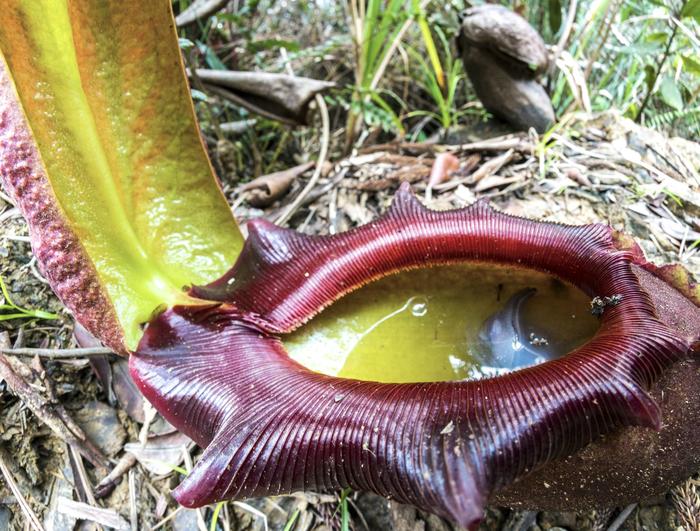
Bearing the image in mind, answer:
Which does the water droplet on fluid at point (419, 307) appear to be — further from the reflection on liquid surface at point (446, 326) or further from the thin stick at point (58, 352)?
the thin stick at point (58, 352)

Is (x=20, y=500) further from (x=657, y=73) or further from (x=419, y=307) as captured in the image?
(x=657, y=73)

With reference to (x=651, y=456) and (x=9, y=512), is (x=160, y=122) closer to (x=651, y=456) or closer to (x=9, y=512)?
(x=9, y=512)

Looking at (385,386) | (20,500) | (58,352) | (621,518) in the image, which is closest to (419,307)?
(385,386)

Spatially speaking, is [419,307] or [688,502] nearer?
[688,502]

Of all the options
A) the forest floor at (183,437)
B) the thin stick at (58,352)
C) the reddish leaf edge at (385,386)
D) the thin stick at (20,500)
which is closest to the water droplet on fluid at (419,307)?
the reddish leaf edge at (385,386)

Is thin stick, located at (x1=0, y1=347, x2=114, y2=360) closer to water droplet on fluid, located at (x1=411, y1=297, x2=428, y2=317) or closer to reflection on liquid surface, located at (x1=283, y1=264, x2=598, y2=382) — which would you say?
reflection on liquid surface, located at (x1=283, y1=264, x2=598, y2=382)

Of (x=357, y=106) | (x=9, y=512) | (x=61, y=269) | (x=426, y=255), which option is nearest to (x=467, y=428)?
(x=426, y=255)
